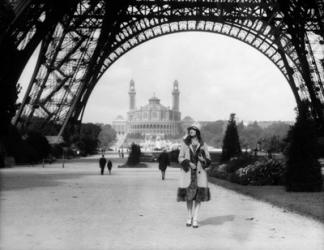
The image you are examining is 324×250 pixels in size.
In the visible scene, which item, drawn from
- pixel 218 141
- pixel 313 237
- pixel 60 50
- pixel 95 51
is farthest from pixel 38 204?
pixel 218 141

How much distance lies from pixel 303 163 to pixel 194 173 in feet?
28.4

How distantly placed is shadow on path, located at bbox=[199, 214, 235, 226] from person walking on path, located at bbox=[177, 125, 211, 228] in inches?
26.4

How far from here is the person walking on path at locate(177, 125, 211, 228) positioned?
37.3ft

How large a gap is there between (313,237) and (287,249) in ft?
4.82

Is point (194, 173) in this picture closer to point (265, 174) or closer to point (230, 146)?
point (265, 174)

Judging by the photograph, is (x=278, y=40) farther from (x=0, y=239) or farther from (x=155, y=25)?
(x=0, y=239)

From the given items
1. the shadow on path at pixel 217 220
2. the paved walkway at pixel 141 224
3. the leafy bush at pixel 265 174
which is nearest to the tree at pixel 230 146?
the leafy bush at pixel 265 174

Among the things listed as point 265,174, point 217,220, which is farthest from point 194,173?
point 265,174

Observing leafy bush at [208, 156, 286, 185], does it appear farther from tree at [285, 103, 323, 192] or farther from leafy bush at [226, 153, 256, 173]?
tree at [285, 103, 323, 192]

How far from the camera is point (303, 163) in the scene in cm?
1931

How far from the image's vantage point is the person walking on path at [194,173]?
37.3ft

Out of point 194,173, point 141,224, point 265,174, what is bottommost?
Answer: point 141,224

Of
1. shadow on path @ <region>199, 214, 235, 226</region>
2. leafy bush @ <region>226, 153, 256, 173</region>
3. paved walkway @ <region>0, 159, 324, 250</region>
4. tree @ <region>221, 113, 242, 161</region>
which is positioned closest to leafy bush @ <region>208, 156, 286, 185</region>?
leafy bush @ <region>226, 153, 256, 173</region>

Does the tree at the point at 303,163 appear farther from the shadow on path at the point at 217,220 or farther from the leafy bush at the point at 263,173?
the shadow on path at the point at 217,220
